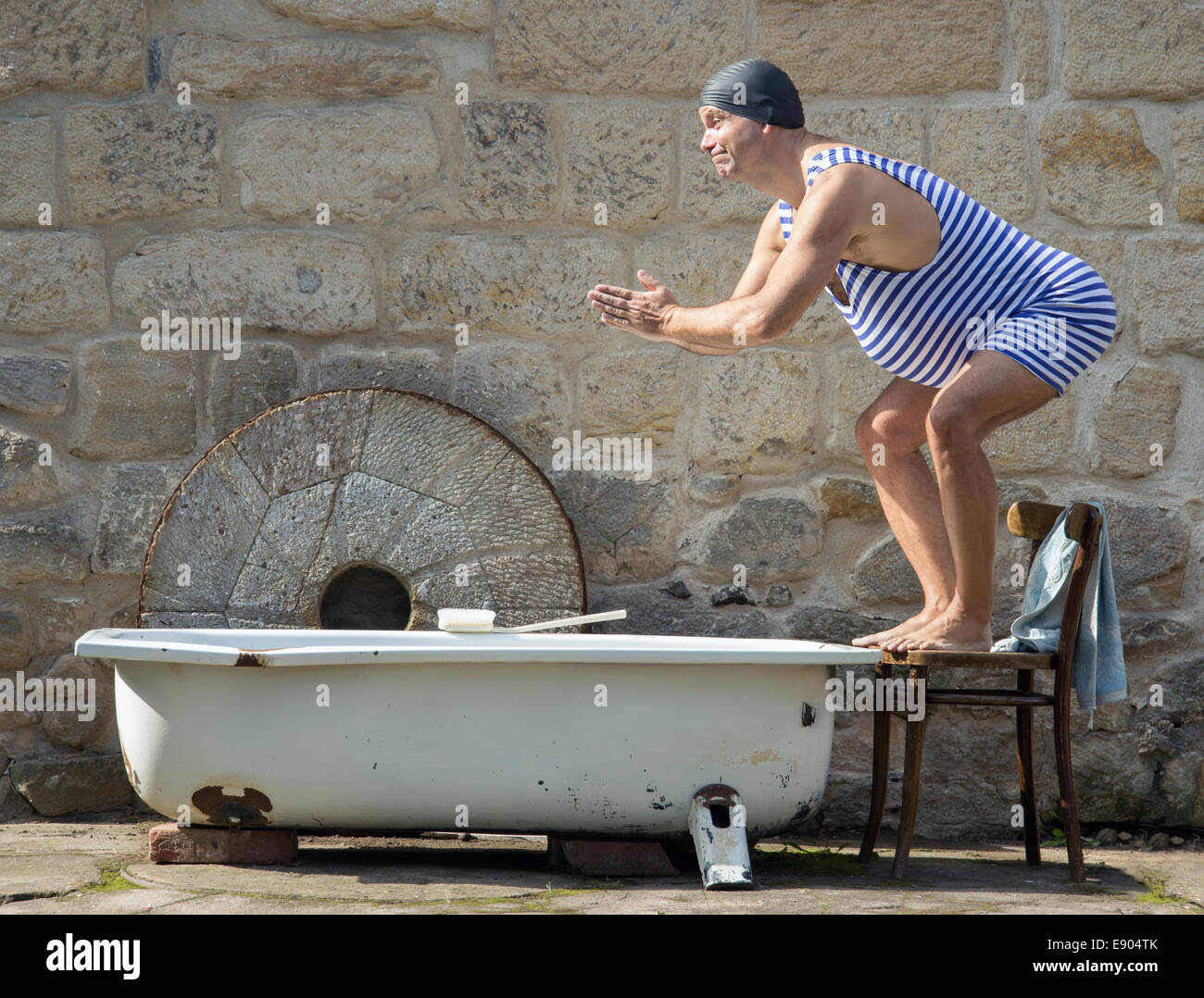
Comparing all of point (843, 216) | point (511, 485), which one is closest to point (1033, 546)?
point (843, 216)

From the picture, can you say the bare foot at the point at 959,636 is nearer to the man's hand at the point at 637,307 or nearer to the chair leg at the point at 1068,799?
the chair leg at the point at 1068,799

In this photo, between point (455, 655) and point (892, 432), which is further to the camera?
point (892, 432)

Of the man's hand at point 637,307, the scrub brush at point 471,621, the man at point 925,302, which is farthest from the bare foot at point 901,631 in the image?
the man's hand at point 637,307

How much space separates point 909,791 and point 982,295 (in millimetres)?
999

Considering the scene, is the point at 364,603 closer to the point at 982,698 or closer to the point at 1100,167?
the point at 982,698

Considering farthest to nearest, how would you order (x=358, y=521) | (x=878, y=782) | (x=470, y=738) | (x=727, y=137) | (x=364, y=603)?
(x=364, y=603) < (x=358, y=521) < (x=878, y=782) < (x=727, y=137) < (x=470, y=738)

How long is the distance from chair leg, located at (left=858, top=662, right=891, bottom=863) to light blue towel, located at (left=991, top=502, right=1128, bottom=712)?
0.29 meters

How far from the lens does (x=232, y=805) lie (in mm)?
2359

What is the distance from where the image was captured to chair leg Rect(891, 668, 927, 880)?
8.02 feet

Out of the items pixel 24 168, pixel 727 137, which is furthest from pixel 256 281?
pixel 727 137

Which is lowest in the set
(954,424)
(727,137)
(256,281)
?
(954,424)

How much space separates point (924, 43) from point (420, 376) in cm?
152

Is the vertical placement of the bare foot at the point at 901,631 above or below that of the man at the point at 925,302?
below

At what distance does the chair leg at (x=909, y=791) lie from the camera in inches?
96.2
